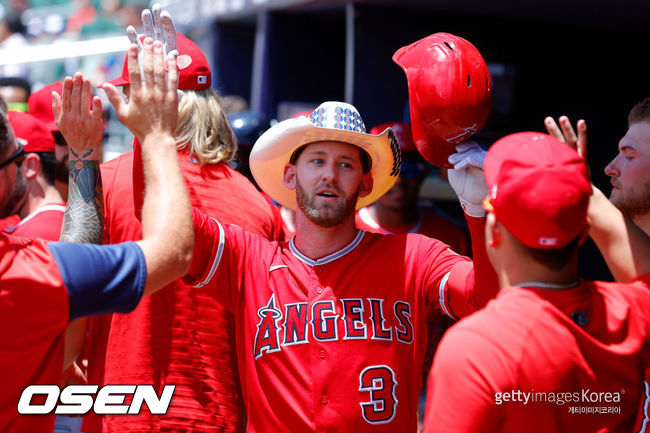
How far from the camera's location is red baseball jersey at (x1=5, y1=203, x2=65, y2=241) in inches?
116

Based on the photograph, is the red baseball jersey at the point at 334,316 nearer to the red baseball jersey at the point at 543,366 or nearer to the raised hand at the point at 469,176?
the raised hand at the point at 469,176

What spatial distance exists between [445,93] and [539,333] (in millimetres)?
810

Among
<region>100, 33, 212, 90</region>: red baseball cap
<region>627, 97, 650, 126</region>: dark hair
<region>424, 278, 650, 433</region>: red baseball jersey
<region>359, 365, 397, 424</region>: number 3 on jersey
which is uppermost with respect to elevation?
<region>100, 33, 212, 90</region>: red baseball cap

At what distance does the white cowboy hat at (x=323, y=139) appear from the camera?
2598 mm

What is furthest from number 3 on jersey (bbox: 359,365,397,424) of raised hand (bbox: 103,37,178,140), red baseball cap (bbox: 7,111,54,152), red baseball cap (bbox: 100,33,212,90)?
red baseball cap (bbox: 7,111,54,152)

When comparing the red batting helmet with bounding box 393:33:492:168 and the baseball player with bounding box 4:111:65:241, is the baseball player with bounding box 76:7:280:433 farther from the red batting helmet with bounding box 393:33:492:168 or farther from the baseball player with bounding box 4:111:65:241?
the red batting helmet with bounding box 393:33:492:168

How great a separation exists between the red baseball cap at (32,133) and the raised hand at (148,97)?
62.7 inches

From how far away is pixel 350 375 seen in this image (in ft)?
7.61

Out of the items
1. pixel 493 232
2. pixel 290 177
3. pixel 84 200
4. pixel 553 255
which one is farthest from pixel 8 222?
pixel 553 255

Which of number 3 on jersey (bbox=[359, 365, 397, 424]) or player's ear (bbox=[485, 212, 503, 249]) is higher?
player's ear (bbox=[485, 212, 503, 249])

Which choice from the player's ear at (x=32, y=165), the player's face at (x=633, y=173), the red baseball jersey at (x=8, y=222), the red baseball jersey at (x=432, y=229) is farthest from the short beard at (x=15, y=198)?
the red baseball jersey at (x=432, y=229)

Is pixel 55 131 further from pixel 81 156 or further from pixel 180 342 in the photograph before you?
pixel 180 342

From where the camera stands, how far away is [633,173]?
2.11 metres

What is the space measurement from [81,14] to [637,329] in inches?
527
